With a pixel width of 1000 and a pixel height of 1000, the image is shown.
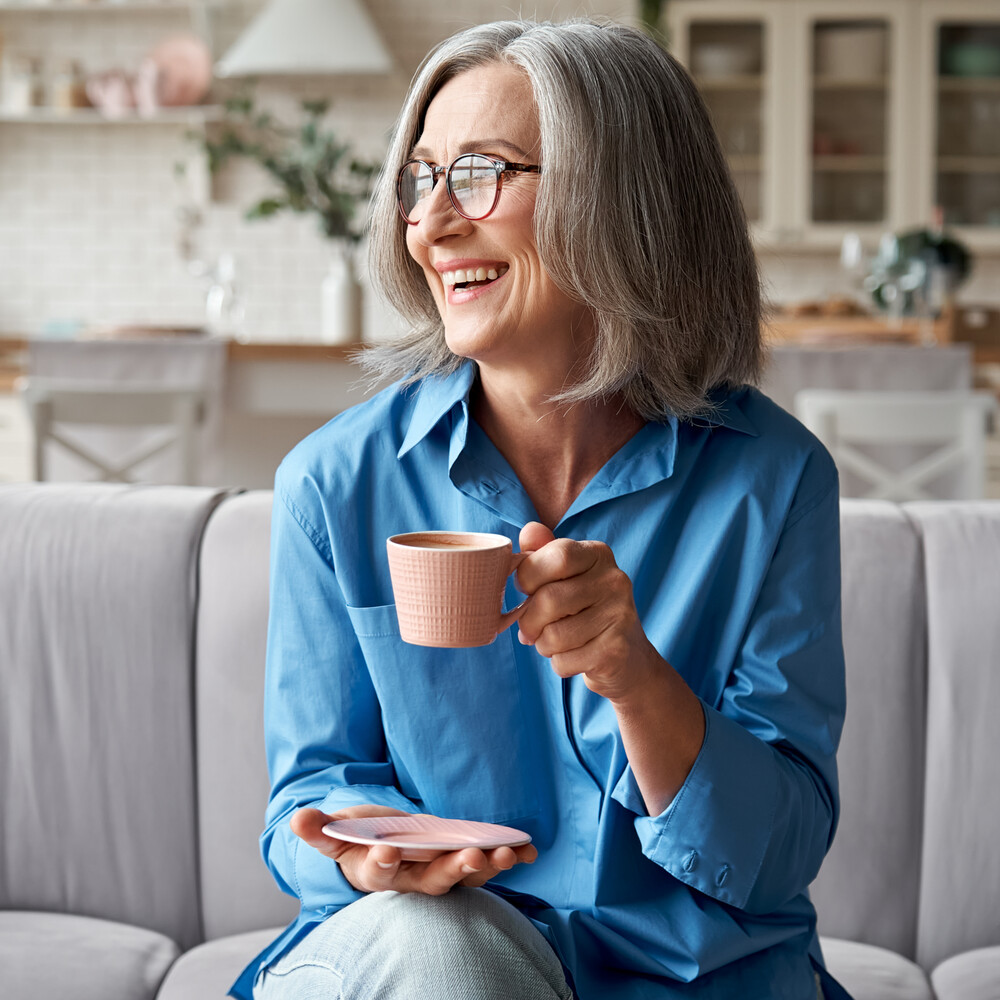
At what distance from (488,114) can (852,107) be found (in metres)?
5.01

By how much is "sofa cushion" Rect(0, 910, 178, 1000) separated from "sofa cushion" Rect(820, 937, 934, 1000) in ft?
2.32

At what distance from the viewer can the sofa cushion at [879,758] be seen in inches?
52.6

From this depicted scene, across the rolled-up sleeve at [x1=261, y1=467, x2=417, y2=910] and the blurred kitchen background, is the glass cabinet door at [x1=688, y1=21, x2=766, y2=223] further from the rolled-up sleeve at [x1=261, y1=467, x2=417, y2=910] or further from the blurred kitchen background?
the rolled-up sleeve at [x1=261, y1=467, x2=417, y2=910]

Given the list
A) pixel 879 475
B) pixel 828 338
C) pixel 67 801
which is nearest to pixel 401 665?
pixel 67 801

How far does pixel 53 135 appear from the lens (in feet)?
18.7

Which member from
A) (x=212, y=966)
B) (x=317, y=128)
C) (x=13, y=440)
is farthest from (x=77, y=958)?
(x=317, y=128)

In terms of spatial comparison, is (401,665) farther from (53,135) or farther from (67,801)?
(53,135)

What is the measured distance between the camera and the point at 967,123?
5.48 metres

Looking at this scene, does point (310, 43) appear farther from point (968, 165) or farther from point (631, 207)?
point (631, 207)

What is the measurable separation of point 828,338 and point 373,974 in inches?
107

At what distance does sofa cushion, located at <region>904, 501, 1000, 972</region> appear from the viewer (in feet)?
4.33

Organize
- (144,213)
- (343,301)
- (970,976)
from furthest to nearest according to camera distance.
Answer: (144,213) < (343,301) < (970,976)

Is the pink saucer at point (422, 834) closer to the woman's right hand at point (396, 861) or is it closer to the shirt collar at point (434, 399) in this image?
the woman's right hand at point (396, 861)

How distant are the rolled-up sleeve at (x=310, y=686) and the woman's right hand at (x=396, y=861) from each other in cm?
12
